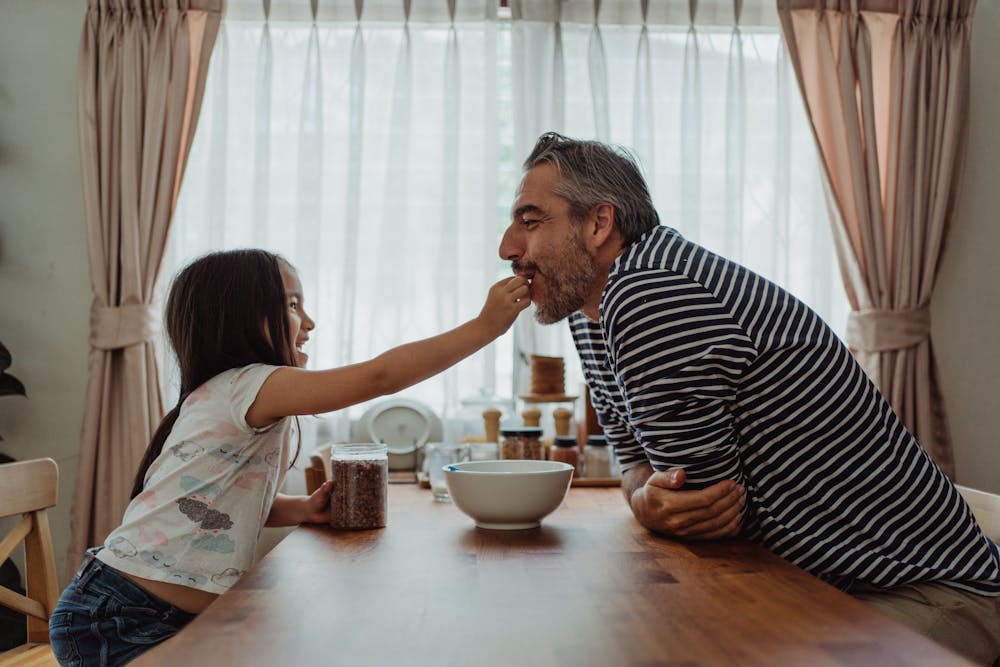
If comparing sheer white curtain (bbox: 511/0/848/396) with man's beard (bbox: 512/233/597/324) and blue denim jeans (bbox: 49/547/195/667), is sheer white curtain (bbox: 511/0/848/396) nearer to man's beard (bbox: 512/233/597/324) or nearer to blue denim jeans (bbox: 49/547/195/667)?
man's beard (bbox: 512/233/597/324)

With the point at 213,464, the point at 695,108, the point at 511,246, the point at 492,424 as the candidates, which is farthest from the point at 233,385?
the point at 695,108

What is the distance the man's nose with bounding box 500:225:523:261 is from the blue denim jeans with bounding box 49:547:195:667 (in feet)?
2.74

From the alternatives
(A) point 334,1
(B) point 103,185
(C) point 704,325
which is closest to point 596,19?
(A) point 334,1

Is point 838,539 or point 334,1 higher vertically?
point 334,1

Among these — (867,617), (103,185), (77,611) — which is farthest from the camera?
(103,185)

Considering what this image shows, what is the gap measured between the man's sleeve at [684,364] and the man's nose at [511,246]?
0.39 m

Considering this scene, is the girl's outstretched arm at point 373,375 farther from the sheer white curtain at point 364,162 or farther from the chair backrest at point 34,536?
the sheer white curtain at point 364,162

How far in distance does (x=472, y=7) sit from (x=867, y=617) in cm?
261

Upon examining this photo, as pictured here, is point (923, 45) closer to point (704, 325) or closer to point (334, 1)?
point (334, 1)

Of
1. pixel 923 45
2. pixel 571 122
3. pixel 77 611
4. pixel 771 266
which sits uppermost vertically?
pixel 923 45

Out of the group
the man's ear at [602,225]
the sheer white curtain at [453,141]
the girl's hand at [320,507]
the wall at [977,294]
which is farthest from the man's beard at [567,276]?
the wall at [977,294]

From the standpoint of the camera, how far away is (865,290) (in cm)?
293

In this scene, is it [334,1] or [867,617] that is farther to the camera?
[334,1]

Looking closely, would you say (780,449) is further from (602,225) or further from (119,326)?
(119,326)
